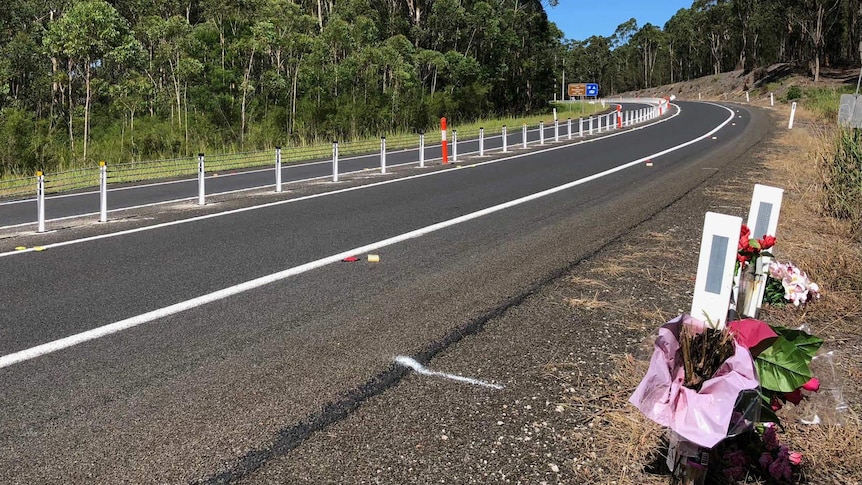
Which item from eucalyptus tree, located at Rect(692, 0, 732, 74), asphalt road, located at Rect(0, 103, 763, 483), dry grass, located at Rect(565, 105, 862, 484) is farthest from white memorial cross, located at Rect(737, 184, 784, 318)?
eucalyptus tree, located at Rect(692, 0, 732, 74)

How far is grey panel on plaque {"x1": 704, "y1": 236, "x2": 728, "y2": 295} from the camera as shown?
3248mm

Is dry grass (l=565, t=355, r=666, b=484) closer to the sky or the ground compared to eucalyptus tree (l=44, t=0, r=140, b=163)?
closer to the ground

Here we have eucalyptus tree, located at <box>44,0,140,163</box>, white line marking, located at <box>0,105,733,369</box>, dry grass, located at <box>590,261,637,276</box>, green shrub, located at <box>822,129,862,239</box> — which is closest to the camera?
white line marking, located at <box>0,105,733,369</box>

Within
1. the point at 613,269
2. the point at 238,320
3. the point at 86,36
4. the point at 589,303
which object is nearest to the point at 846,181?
the point at 613,269

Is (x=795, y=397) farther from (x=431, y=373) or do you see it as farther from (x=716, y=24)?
(x=716, y=24)

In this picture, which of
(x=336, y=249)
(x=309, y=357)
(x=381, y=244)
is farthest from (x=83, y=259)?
(x=309, y=357)

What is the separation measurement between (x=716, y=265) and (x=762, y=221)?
1.74 metres

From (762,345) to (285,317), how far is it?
380 centimetres

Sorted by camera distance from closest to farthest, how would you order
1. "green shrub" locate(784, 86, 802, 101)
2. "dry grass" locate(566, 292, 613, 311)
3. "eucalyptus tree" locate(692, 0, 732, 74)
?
"dry grass" locate(566, 292, 613, 311) → "green shrub" locate(784, 86, 802, 101) → "eucalyptus tree" locate(692, 0, 732, 74)

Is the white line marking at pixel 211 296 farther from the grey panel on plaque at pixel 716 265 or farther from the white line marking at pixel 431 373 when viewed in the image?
the grey panel on plaque at pixel 716 265

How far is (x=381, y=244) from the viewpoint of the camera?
8.84m

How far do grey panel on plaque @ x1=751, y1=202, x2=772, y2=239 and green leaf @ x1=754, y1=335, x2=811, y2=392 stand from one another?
6.58ft

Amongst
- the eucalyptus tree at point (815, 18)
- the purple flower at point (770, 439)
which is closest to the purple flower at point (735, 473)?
the purple flower at point (770, 439)

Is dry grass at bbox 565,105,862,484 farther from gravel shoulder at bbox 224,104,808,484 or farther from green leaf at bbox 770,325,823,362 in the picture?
green leaf at bbox 770,325,823,362
